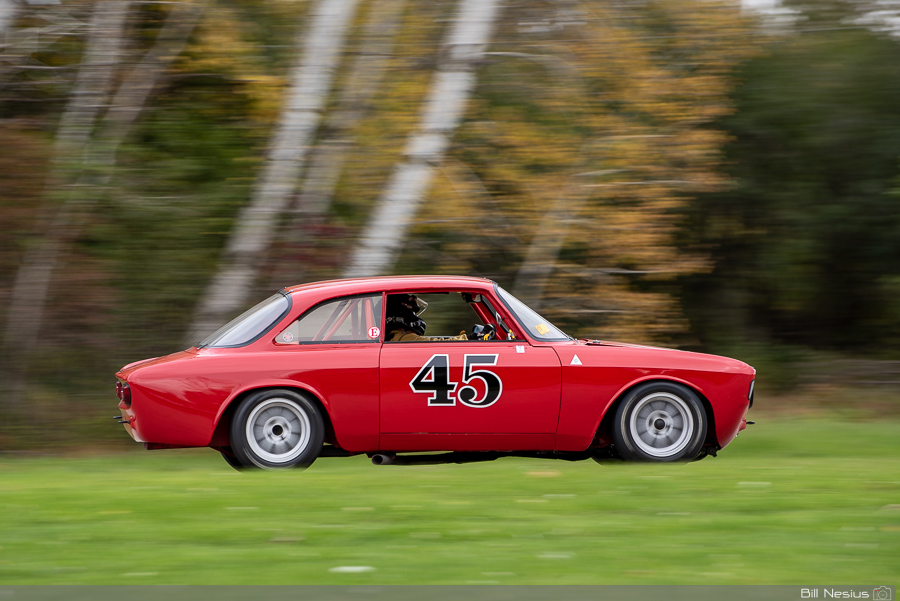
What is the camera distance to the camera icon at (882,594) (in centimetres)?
433

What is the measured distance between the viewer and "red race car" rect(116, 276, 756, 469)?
7.69 meters

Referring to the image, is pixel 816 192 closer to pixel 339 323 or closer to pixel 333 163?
pixel 333 163

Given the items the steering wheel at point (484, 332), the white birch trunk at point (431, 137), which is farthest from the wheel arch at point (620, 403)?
the white birch trunk at point (431, 137)

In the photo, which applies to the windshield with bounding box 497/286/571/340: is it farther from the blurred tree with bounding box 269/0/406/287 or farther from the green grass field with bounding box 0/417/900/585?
the blurred tree with bounding box 269/0/406/287

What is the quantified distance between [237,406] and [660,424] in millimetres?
3329

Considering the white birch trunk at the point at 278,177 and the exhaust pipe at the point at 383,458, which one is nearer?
the exhaust pipe at the point at 383,458

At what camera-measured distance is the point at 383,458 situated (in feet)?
26.8

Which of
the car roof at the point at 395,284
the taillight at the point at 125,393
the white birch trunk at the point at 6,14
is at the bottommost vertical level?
the taillight at the point at 125,393

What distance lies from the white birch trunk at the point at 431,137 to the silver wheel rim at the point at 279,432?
4.97 metres

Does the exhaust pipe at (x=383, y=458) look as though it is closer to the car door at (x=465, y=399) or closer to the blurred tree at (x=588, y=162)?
the car door at (x=465, y=399)

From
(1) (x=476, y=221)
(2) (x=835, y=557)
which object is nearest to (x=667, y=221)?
(1) (x=476, y=221)

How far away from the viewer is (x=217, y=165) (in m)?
13.9

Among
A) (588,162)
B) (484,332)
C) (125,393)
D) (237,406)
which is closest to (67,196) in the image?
(125,393)

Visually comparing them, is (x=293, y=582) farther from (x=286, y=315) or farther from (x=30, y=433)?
(x=30, y=433)
